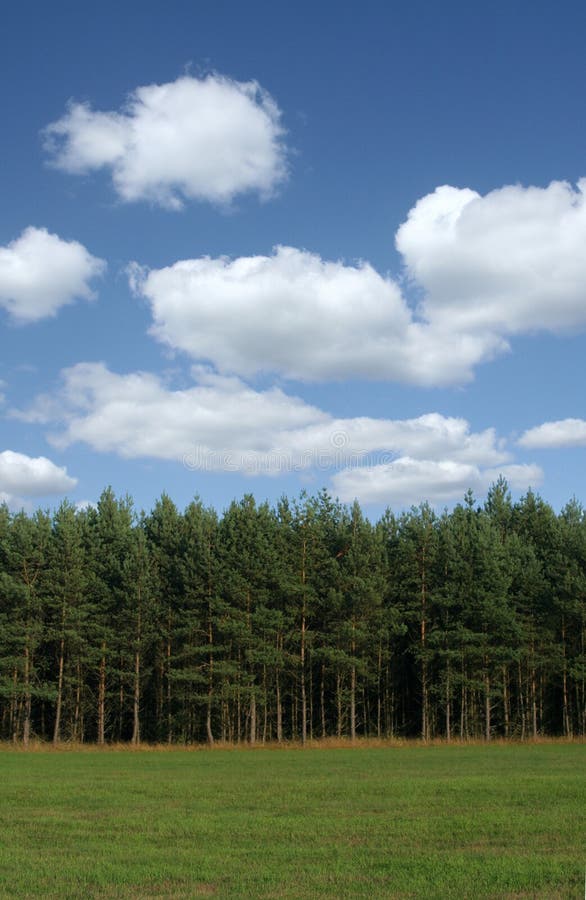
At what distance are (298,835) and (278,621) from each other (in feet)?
145

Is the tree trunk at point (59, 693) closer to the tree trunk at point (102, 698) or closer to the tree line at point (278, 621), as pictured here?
the tree line at point (278, 621)

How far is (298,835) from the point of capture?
17188mm

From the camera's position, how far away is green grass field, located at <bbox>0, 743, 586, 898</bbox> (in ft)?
41.4

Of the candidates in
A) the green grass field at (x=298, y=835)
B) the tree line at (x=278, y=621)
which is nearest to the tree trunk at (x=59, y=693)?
the tree line at (x=278, y=621)

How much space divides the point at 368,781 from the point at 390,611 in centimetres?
3457

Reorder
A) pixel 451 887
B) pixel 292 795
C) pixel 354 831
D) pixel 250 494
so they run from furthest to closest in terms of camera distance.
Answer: pixel 250 494, pixel 292 795, pixel 354 831, pixel 451 887

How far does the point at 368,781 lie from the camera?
94.1ft

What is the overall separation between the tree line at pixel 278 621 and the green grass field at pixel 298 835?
29858 mm

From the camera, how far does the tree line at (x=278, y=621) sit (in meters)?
62.0

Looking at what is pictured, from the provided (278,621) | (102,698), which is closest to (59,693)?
(102,698)

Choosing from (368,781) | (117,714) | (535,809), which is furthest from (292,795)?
(117,714)

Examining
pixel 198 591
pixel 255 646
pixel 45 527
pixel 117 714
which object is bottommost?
pixel 117 714

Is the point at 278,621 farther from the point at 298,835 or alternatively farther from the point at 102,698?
the point at 298,835

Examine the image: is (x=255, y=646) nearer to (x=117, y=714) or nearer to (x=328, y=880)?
(x=117, y=714)
